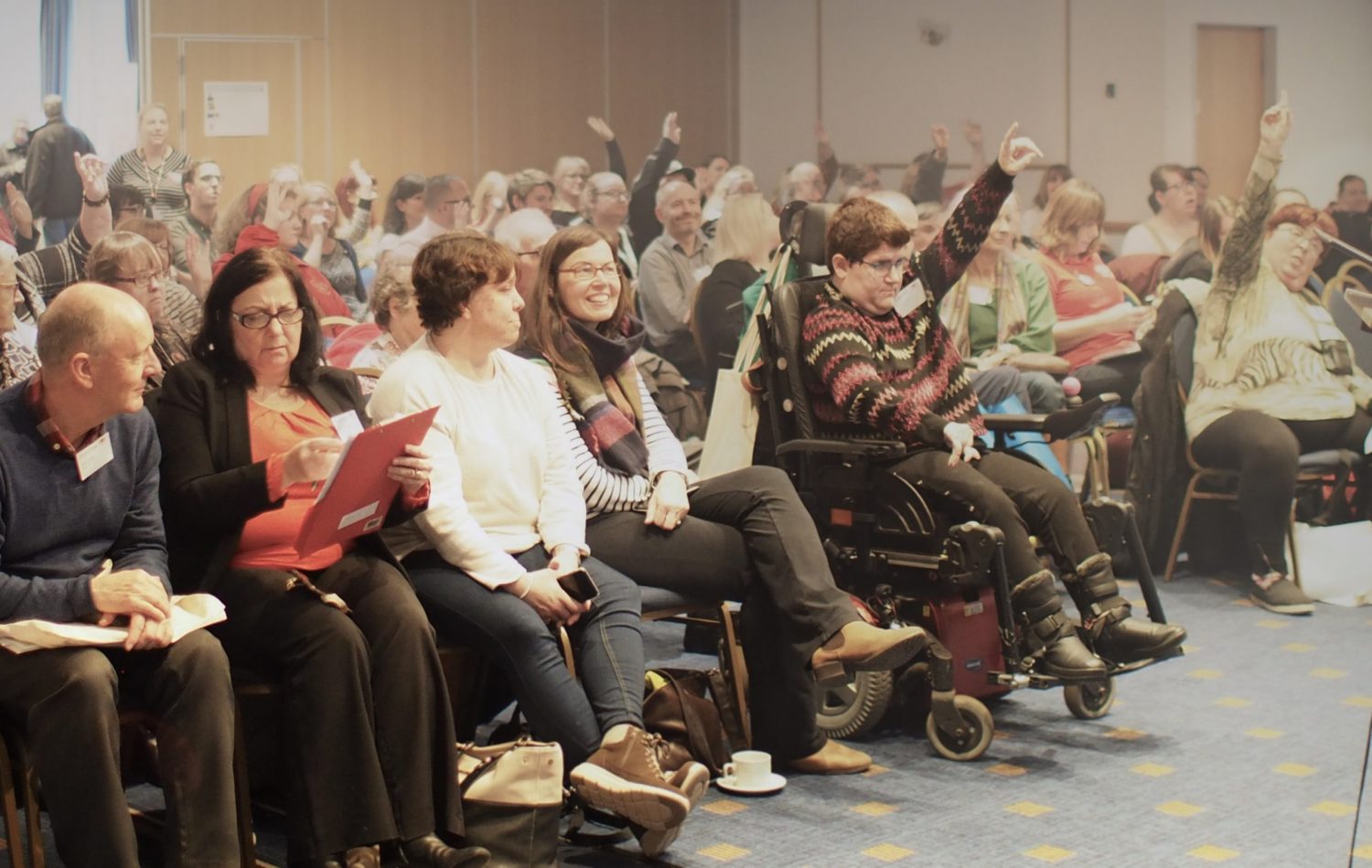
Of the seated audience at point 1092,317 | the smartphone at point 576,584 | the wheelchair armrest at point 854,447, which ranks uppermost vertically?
the seated audience at point 1092,317

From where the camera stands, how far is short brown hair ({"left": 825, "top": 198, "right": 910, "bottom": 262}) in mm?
3818

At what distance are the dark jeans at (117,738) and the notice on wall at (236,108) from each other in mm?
→ 2408

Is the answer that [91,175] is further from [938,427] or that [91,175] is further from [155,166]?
[938,427]

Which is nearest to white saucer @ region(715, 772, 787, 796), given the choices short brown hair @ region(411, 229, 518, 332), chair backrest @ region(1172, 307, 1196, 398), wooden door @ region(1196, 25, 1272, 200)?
short brown hair @ region(411, 229, 518, 332)

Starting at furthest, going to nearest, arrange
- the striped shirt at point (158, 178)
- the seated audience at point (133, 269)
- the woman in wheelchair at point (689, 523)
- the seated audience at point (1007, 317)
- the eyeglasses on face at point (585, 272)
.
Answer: the seated audience at point (1007, 317)
the striped shirt at point (158, 178)
the seated audience at point (133, 269)
the eyeglasses on face at point (585, 272)
the woman in wheelchair at point (689, 523)

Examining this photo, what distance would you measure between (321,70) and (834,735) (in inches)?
101

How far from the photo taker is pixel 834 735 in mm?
3832

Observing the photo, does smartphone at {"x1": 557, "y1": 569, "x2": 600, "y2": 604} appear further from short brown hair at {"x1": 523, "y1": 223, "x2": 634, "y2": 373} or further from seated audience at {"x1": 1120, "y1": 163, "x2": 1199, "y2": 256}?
seated audience at {"x1": 1120, "y1": 163, "x2": 1199, "y2": 256}

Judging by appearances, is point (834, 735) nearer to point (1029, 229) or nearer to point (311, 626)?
point (311, 626)

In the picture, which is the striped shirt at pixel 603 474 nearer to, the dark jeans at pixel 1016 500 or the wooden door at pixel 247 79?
the dark jeans at pixel 1016 500

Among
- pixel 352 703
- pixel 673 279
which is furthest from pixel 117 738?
pixel 673 279

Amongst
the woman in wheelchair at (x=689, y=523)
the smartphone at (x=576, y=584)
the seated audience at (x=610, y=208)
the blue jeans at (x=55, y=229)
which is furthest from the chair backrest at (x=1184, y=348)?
the blue jeans at (x=55, y=229)

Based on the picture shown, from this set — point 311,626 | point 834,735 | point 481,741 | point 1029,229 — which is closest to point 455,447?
point 311,626

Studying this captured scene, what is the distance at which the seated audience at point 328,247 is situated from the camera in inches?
186
